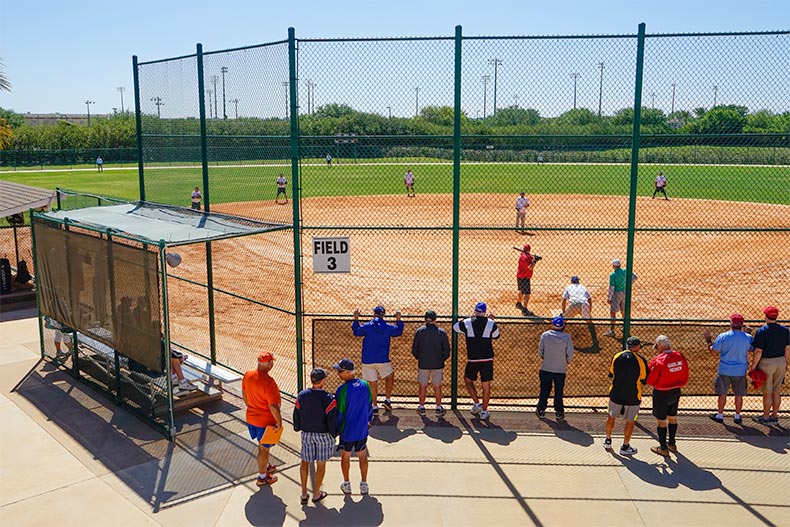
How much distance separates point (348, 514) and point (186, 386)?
3937mm

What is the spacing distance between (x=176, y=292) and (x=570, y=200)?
23.5m

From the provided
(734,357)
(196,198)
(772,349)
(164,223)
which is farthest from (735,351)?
(196,198)

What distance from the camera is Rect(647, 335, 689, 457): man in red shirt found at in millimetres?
8555

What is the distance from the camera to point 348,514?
746 cm

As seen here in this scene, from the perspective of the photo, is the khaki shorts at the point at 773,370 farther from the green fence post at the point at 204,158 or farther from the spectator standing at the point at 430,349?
the green fence post at the point at 204,158

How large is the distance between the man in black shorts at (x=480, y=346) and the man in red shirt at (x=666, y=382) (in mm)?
2099

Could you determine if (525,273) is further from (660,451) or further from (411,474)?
(411,474)

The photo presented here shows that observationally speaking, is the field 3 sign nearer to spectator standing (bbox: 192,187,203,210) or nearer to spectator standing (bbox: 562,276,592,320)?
spectator standing (bbox: 562,276,592,320)

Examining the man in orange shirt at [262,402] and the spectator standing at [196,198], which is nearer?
the man in orange shirt at [262,402]

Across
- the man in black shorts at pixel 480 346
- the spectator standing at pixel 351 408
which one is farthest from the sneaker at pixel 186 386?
the man in black shorts at pixel 480 346

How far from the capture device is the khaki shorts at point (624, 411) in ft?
28.8

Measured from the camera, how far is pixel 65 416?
10266 millimetres

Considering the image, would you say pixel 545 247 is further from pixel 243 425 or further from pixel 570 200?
pixel 243 425

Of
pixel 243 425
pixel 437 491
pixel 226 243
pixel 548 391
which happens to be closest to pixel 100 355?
pixel 243 425
